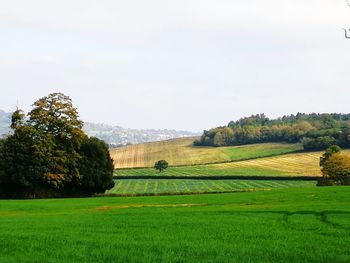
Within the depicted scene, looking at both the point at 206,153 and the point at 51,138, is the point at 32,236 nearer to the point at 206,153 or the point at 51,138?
the point at 51,138

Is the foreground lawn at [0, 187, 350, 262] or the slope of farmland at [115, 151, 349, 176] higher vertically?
the foreground lawn at [0, 187, 350, 262]

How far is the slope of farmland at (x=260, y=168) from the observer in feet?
445

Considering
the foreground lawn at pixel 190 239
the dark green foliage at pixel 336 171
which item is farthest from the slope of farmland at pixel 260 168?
the foreground lawn at pixel 190 239

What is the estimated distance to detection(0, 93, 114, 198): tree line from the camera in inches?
2842

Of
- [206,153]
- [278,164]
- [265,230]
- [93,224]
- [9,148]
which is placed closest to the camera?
[265,230]

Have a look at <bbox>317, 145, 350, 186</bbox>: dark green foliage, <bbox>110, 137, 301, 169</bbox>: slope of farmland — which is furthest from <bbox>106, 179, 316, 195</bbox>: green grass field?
<bbox>110, 137, 301, 169</bbox>: slope of farmland

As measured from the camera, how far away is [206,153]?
19512 cm

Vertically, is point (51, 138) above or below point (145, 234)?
above

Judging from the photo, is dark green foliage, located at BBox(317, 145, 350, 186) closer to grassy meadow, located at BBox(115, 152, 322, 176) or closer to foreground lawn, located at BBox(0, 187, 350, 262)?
grassy meadow, located at BBox(115, 152, 322, 176)

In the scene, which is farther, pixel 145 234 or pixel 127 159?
pixel 127 159

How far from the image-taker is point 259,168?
14512 cm

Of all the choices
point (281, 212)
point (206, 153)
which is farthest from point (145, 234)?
point (206, 153)

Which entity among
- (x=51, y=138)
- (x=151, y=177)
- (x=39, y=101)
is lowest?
(x=151, y=177)

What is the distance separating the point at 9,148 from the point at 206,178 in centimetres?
Result: 7023
